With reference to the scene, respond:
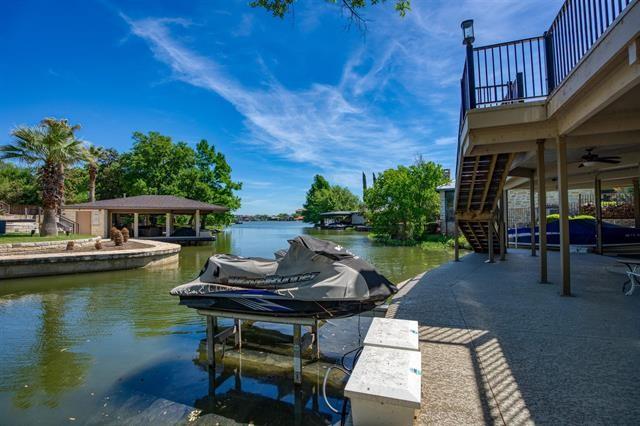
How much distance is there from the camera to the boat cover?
134 inches

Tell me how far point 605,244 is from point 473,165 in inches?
266

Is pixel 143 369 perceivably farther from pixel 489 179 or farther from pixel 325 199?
pixel 325 199

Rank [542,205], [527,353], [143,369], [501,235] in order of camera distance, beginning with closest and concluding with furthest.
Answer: [527,353] < [143,369] < [542,205] < [501,235]

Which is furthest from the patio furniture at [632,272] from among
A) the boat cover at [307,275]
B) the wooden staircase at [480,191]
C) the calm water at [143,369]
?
the boat cover at [307,275]

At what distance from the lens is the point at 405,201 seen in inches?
998

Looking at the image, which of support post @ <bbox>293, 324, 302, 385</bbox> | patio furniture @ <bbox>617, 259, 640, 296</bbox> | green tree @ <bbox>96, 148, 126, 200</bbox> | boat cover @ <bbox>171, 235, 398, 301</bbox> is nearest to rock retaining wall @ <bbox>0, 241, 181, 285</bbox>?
boat cover @ <bbox>171, 235, 398, 301</bbox>

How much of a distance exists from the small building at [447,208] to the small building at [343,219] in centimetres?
2515

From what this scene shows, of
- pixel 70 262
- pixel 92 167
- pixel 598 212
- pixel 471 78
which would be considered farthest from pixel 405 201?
pixel 92 167

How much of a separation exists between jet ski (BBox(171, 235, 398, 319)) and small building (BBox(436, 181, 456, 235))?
843 inches

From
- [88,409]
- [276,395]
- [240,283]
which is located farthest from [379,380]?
[88,409]

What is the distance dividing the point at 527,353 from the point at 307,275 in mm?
2278

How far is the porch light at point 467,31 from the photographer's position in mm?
5902

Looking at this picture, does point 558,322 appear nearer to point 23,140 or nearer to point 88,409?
point 88,409

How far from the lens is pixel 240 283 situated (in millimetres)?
4004
